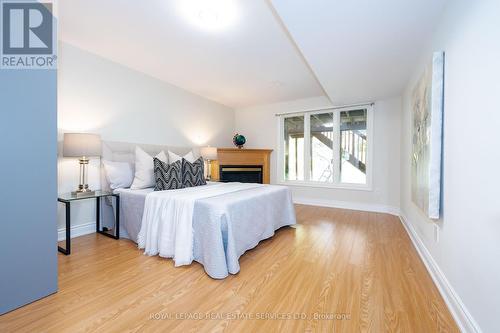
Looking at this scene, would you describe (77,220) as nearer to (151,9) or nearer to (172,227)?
(172,227)

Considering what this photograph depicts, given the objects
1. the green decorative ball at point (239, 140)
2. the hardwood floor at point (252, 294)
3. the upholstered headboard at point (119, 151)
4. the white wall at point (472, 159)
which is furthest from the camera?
the green decorative ball at point (239, 140)

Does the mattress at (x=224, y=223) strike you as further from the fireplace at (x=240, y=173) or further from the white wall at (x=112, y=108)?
the fireplace at (x=240, y=173)

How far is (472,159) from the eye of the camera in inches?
49.6

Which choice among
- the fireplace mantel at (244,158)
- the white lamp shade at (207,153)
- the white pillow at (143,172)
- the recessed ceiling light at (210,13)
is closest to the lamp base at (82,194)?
the white pillow at (143,172)

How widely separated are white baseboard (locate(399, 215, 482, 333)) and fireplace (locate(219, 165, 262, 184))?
3278 mm

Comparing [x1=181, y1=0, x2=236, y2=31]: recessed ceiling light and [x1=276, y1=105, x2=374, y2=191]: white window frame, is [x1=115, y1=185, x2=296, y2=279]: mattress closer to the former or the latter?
[x1=181, y1=0, x2=236, y2=31]: recessed ceiling light

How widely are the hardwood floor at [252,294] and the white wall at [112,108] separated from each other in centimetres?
99

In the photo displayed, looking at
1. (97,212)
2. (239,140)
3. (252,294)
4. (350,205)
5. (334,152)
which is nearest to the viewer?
(252,294)

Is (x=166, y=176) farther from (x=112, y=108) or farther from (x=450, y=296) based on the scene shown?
(x=450, y=296)

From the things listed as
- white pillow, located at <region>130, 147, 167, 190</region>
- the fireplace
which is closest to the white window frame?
the fireplace

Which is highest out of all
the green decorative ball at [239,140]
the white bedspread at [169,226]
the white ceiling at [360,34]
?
the white ceiling at [360,34]

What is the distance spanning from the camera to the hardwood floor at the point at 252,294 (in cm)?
135

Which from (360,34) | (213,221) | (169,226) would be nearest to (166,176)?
(169,226)

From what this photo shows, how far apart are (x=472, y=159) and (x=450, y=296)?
0.94 m
